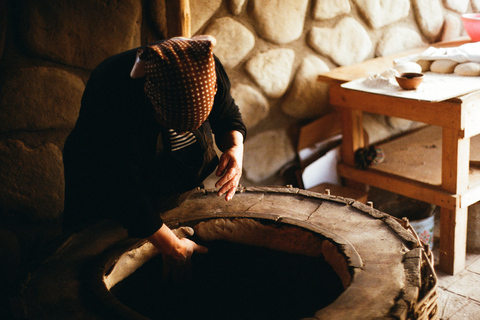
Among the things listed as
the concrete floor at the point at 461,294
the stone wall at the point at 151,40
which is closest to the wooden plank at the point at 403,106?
the stone wall at the point at 151,40

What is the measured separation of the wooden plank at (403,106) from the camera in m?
2.27

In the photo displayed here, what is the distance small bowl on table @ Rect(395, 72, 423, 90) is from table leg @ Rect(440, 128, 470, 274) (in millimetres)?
291

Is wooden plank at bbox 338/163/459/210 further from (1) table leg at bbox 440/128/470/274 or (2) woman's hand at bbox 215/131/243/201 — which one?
(2) woman's hand at bbox 215/131/243/201

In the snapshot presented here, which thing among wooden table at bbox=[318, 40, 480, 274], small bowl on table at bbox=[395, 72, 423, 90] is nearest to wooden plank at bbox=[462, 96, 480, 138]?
wooden table at bbox=[318, 40, 480, 274]

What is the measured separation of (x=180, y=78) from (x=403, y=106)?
1.60 metres

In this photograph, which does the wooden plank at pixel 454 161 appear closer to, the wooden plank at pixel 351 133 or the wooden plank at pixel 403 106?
the wooden plank at pixel 403 106

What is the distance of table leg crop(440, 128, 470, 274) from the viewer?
2363mm

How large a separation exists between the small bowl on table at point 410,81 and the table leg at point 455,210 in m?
0.29

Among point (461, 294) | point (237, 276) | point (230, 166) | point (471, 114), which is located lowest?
point (461, 294)

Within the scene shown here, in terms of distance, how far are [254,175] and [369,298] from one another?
1.61 m

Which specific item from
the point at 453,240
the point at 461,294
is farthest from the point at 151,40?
the point at 461,294

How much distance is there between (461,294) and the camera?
244 cm

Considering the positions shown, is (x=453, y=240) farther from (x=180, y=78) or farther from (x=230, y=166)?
(x=180, y=78)

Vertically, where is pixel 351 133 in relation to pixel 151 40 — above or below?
below
